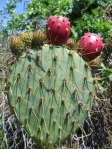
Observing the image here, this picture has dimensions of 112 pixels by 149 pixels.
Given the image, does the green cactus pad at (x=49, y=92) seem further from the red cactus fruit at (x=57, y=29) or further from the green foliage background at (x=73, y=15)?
the green foliage background at (x=73, y=15)

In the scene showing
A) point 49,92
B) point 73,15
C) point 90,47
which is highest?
point 73,15

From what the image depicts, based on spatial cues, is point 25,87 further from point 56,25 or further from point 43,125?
point 56,25

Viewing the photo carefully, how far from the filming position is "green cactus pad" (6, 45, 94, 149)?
1779 millimetres

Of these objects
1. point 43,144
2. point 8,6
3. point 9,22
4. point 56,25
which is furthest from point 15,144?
point 8,6

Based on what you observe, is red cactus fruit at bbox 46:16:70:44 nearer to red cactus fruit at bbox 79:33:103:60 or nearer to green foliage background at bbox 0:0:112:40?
red cactus fruit at bbox 79:33:103:60

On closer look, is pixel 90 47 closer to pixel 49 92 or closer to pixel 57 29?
pixel 57 29

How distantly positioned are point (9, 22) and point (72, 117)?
259 cm

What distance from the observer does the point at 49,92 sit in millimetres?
1796

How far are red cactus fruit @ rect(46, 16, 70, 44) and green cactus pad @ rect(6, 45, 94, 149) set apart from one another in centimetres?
4

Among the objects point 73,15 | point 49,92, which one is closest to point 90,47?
point 49,92

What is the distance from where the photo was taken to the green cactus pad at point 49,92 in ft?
5.84

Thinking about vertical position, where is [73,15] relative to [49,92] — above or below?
above

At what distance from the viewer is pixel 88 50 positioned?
73.0 inches

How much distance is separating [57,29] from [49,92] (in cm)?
27
